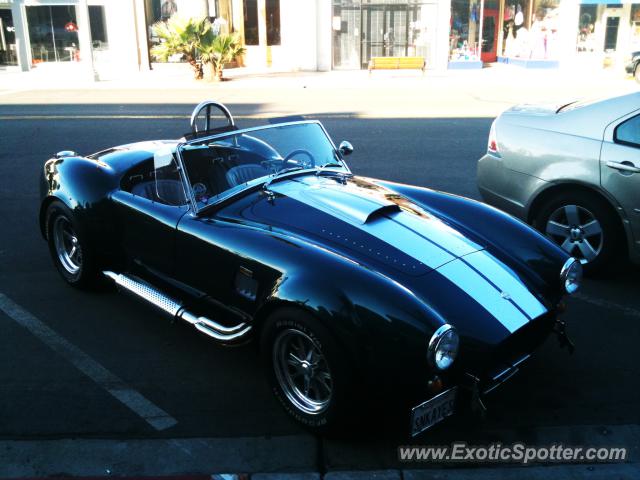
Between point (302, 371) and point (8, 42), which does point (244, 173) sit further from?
point (8, 42)

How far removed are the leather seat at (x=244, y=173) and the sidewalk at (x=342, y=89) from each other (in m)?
9.67

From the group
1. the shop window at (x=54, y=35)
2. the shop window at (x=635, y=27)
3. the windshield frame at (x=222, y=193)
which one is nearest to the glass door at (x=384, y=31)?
the shop window at (x=635, y=27)

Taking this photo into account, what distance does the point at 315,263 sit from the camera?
3.50 meters

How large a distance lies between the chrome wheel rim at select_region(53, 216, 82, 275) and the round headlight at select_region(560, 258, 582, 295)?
3.62m

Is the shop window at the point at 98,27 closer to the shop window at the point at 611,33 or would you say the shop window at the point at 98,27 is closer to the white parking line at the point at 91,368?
the shop window at the point at 611,33

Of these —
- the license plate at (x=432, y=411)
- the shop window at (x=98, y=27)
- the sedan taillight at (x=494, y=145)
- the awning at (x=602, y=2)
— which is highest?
the awning at (x=602, y=2)

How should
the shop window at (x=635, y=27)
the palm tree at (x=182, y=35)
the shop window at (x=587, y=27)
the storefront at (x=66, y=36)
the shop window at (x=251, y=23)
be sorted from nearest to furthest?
the palm tree at (x=182, y=35)
the shop window at (x=635, y=27)
the shop window at (x=587, y=27)
the storefront at (x=66, y=36)
the shop window at (x=251, y=23)

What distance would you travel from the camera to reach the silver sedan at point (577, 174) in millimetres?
5230

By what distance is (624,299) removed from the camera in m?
5.15

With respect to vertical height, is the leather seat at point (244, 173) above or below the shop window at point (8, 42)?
below

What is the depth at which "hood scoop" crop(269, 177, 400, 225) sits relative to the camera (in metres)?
4.09

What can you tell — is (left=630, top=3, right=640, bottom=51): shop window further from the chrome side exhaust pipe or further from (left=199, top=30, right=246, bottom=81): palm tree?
the chrome side exhaust pipe

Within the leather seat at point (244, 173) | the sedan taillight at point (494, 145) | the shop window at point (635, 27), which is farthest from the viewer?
the shop window at point (635, 27)

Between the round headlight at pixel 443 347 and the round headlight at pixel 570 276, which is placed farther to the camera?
the round headlight at pixel 570 276
